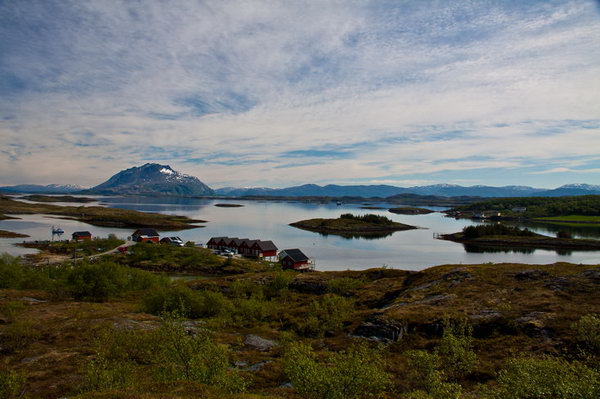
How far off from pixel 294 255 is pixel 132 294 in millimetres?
44721

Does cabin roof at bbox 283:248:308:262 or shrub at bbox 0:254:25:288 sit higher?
shrub at bbox 0:254:25:288

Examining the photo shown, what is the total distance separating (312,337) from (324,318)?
3.79 m

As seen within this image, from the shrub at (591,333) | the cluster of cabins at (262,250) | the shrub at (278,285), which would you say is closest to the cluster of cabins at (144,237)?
the cluster of cabins at (262,250)

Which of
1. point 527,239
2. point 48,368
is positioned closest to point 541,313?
point 48,368

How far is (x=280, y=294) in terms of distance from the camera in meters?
59.3

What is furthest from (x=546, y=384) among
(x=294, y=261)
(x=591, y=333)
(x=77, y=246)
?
(x=77, y=246)

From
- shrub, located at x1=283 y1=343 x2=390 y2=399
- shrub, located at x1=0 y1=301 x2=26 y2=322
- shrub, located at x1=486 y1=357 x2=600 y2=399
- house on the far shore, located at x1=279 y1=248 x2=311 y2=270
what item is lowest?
house on the far shore, located at x1=279 y1=248 x2=311 y2=270

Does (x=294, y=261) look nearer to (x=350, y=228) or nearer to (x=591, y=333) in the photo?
(x=591, y=333)

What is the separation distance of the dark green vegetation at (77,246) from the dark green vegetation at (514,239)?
464 feet

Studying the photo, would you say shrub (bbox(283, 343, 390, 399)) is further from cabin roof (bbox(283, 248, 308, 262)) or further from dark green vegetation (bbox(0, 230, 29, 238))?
dark green vegetation (bbox(0, 230, 29, 238))

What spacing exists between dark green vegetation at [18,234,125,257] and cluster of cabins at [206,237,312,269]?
33.3m

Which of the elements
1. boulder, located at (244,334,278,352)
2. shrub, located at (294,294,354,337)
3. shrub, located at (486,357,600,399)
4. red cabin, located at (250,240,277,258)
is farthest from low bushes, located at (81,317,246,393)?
red cabin, located at (250,240,277,258)

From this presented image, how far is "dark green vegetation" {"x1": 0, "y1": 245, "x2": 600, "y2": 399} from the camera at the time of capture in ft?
52.9

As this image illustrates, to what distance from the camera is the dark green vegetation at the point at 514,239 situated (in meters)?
135
